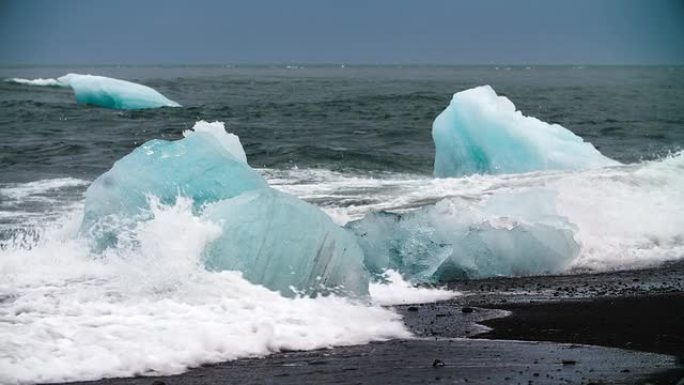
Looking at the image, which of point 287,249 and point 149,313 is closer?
point 149,313

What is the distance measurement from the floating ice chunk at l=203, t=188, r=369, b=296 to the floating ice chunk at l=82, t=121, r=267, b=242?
0.62m

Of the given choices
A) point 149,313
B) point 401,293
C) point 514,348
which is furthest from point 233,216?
point 514,348

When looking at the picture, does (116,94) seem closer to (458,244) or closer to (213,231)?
(458,244)

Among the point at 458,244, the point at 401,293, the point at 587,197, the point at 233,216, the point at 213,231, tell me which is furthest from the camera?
the point at 587,197

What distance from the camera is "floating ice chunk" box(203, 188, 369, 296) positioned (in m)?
7.45

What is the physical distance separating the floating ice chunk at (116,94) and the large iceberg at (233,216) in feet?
77.9

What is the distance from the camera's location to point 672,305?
7547 millimetres

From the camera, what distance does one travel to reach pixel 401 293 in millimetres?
7965

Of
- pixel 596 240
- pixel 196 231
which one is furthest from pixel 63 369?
pixel 596 240

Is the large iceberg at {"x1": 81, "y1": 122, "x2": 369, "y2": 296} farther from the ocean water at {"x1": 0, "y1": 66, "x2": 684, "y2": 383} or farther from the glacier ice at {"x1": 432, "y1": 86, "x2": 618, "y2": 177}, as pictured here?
the glacier ice at {"x1": 432, "y1": 86, "x2": 618, "y2": 177}

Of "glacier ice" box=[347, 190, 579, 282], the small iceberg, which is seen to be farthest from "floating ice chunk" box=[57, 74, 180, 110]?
"glacier ice" box=[347, 190, 579, 282]

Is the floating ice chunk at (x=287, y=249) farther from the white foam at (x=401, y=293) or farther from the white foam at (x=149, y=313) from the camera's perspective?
the white foam at (x=401, y=293)

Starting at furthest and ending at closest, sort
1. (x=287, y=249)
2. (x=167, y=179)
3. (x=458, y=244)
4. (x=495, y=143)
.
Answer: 1. (x=495, y=143)
2. (x=458, y=244)
3. (x=167, y=179)
4. (x=287, y=249)

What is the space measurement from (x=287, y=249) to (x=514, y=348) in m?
2.11
